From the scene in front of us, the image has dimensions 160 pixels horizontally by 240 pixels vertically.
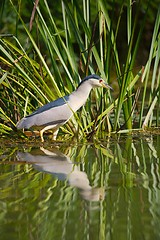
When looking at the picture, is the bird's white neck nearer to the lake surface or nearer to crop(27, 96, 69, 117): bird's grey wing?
crop(27, 96, 69, 117): bird's grey wing

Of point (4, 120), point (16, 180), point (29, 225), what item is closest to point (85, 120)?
point (4, 120)

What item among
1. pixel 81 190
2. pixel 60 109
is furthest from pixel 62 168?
pixel 60 109

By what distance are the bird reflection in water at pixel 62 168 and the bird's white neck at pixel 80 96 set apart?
0.44 metres

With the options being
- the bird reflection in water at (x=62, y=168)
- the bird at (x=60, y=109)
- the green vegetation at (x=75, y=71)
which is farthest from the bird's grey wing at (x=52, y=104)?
the bird reflection in water at (x=62, y=168)

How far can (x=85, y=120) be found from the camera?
18.9 feet

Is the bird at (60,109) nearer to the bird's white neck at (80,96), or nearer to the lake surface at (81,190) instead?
the bird's white neck at (80,96)

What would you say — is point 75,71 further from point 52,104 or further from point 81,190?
point 81,190

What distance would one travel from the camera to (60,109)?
5504 mm

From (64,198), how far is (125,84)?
1.99 metres

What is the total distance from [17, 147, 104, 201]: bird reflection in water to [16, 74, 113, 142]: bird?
0.83 feet

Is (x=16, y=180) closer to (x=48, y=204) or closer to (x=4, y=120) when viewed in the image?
(x=48, y=204)

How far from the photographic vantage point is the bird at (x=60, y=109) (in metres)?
5.47

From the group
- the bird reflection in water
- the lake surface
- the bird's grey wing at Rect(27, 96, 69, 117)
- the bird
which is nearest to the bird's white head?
the bird

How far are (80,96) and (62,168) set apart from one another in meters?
1.12
